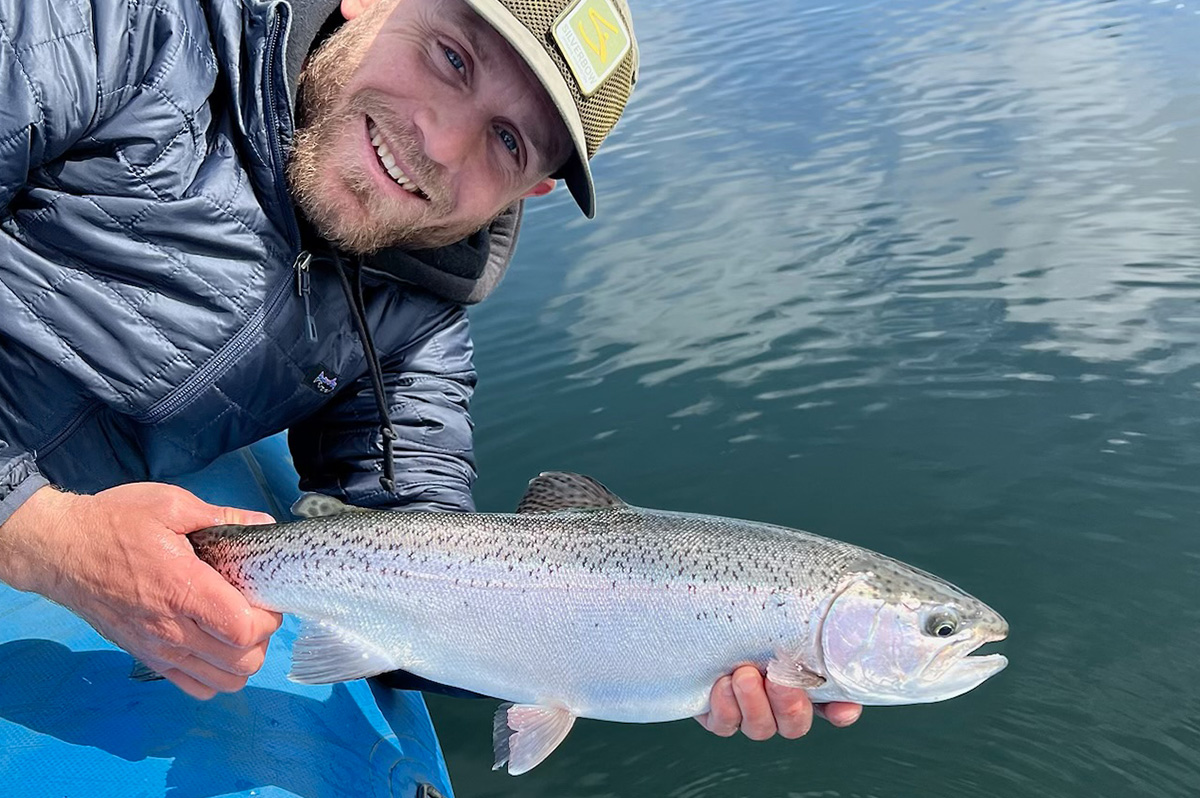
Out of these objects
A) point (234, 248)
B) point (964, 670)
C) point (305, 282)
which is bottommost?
point (964, 670)

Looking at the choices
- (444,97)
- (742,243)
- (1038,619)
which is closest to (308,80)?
(444,97)

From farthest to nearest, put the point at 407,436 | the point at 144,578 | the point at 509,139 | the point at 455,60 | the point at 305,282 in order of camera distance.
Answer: the point at 407,436 → the point at 509,139 → the point at 455,60 → the point at 305,282 → the point at 144,578

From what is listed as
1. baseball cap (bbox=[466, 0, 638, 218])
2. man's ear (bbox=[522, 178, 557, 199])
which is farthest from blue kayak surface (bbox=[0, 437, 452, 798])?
baseball cap (bbox=[466, 0, 638, 218])

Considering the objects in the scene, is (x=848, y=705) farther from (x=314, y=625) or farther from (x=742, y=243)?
(x=742, y=243)

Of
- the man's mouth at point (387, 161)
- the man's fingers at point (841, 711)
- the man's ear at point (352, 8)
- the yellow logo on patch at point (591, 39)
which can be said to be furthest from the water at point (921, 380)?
the man's ear at point (352, 8)

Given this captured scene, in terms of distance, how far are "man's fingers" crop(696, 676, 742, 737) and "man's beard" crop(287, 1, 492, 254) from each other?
1967 millimetres

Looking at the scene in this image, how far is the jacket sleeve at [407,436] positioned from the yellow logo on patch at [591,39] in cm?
118

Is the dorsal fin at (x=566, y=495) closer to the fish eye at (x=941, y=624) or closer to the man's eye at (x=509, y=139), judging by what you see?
the fish eye at (x=941, y=624)

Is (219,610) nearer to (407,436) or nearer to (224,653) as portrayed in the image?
(224,653)

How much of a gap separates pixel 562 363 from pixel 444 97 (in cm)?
532

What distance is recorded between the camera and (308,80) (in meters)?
3.60

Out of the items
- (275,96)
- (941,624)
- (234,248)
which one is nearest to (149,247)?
(234,248)

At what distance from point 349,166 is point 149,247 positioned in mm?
745

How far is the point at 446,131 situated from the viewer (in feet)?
11.5
